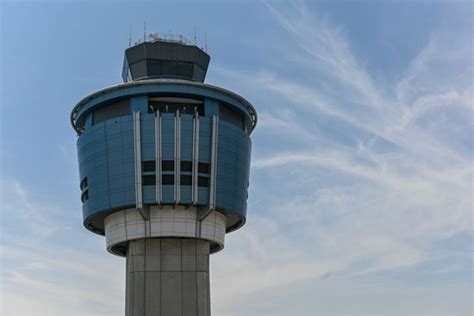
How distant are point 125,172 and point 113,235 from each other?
655 cm

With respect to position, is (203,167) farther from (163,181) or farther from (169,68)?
(169,68)

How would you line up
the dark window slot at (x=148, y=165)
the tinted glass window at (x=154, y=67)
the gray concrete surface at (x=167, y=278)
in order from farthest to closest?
1. the tinted glass window at (x=154, y=67)
2. the dark window slot at (x=148, y=165)
3. the gray concrete surface at (x=167, y=278)

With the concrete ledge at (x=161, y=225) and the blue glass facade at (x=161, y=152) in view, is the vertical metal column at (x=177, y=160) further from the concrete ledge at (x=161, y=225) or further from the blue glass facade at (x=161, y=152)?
the concrete ledge at (x=161, y=225)

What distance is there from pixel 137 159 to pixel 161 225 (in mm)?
6426

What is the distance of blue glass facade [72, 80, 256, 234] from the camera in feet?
183

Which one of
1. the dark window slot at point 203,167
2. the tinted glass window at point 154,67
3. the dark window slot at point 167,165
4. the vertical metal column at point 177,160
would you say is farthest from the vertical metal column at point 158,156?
the tinted glass window at point 154,67

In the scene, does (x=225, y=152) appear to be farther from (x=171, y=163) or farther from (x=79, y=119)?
(x=79, y=119)

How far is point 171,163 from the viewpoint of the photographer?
184 feet

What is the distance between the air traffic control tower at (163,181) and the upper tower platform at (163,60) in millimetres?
4327

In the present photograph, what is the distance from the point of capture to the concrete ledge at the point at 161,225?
5619cm

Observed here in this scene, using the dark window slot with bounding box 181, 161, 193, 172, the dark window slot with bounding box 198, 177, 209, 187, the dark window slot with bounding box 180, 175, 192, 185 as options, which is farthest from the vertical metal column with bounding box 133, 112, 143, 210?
the dark window slot with bounding box 198, 177, 209, 187

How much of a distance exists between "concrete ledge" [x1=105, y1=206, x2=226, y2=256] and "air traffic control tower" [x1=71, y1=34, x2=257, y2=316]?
92 mm

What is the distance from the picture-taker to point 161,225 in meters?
56.2

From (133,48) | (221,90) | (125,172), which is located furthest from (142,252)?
(133,48)
